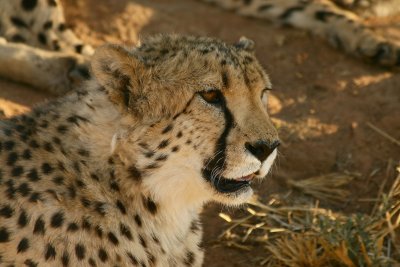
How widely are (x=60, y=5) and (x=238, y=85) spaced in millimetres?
2199

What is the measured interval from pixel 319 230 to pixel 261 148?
3.50 feet

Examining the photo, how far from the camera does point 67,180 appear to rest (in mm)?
2537

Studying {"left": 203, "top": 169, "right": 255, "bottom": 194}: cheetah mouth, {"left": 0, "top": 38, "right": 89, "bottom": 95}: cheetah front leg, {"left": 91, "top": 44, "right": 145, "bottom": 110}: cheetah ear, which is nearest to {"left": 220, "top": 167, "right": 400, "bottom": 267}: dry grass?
{"left": 203, "top": 169, "right": 255, "bottom": 194}: cheetah mouth

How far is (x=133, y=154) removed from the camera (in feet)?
8.16

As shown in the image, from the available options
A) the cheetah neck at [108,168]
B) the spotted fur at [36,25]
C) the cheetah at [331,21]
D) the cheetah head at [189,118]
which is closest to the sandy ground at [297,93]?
the cheetah at [331,21]

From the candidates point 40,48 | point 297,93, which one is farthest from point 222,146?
point 40,48

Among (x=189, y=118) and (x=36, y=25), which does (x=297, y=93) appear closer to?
(x=36, y=25)

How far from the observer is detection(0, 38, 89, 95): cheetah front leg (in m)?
3.89

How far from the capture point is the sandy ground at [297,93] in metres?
3.82

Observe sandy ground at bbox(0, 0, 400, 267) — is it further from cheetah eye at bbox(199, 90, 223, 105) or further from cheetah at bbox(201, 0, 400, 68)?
cheetah eye at bbox(199, 90, 223, 105)

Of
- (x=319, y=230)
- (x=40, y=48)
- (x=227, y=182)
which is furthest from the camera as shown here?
(x=40, y=48)

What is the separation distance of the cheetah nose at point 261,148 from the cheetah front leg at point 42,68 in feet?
5.36

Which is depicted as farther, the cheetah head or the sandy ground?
the sandy ground

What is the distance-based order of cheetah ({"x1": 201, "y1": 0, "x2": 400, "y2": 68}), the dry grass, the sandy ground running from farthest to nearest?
cheetah ({"x1": 201, "y1": 0, "x2": 400, "y2": 68})
the sandy ground
the dry grass
